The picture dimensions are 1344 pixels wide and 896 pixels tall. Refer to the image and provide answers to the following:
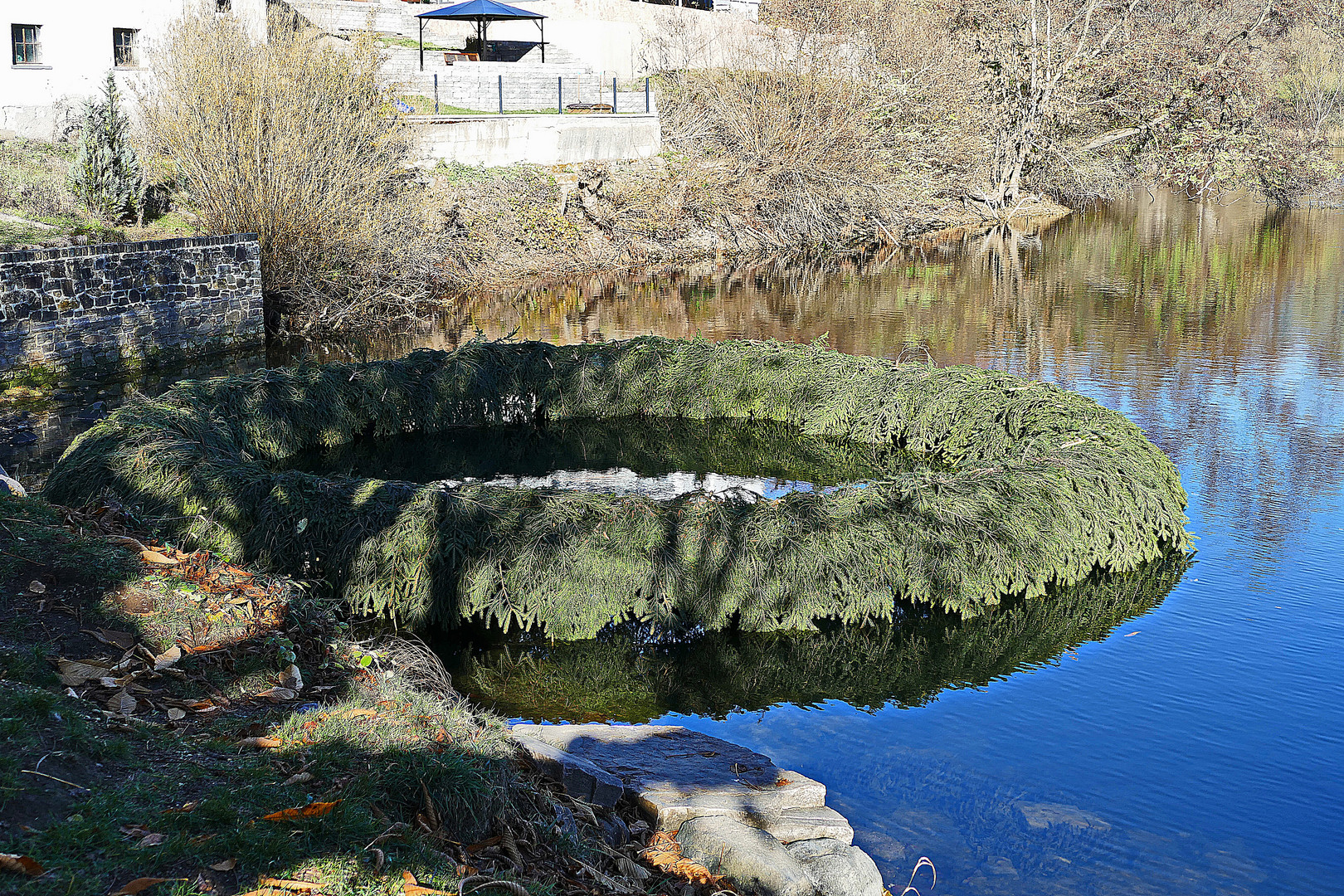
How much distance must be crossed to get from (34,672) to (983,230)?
3303cm

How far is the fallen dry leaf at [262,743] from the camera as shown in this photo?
4.45 meters

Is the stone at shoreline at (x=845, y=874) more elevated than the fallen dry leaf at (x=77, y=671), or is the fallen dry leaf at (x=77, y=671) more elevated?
the fallen dry leaf at (x=77, y=671)

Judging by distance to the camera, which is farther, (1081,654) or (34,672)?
(1081,654)

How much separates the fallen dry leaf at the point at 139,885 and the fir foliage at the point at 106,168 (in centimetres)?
2004

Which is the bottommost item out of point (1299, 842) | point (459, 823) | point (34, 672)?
point (1299, 842)

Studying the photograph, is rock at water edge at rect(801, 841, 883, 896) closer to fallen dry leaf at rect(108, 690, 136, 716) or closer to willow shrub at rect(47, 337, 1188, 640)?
willow shrub at rect(47, 337, 1188, 640)

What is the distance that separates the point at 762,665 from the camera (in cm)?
760

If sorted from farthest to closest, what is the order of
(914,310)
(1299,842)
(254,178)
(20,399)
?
1. (914,310)
2. (254,178)
3. (20,399)
4. (1299,842)

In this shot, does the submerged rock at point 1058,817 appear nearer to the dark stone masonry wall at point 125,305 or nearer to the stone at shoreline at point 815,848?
the stone at shoreline at point 815,848

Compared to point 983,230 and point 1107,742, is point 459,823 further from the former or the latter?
point 983,230

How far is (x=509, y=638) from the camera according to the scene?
799 cm

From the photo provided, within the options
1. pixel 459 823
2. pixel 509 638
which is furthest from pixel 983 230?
pixel 459 823

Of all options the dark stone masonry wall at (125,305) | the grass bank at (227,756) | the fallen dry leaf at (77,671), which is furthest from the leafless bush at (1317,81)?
the fallen dry leaf at (77,671)

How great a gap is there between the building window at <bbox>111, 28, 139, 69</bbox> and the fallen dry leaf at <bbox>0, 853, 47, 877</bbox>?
26298 millimetres
